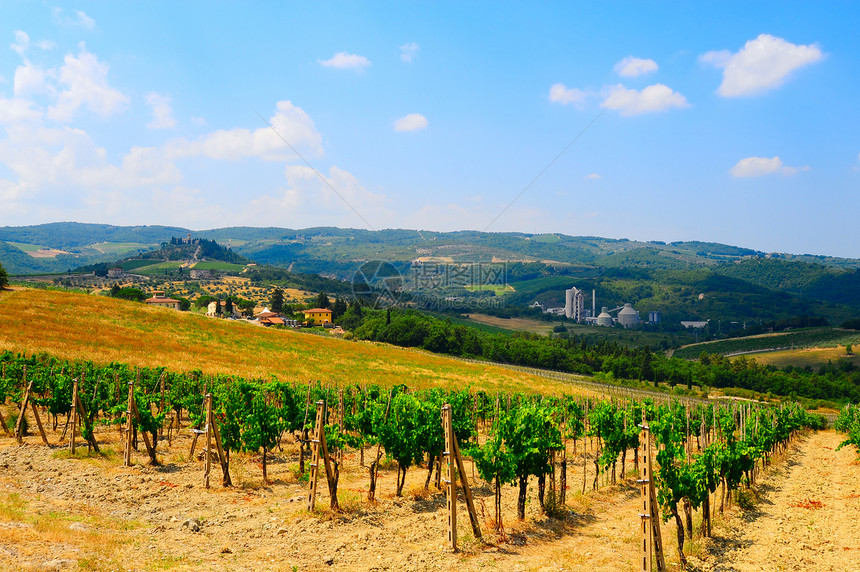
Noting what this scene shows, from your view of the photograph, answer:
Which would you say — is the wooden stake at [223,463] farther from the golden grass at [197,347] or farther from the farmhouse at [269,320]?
the farmhouse at [269,320]

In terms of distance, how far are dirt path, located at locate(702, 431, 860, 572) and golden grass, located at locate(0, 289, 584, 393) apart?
31382 mm

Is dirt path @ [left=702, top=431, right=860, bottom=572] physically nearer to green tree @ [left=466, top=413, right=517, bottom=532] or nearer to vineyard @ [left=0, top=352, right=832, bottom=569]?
vineyard @ [left=0, top=352, right=832, bottom=569]

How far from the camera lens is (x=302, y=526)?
13.8 metres

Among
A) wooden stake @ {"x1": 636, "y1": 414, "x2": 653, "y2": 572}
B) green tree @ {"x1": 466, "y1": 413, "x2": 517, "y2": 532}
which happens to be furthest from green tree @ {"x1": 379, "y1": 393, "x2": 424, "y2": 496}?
wooden stake @ {"x1": 636, "y1": 414, "x2": 653, "y2": 572}

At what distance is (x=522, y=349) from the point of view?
349 ft

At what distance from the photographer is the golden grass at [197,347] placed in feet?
151

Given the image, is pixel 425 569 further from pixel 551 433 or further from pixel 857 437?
pixel 857 437

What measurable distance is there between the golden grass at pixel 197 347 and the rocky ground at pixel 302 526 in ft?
91.2

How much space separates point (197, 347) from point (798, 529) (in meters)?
53.4

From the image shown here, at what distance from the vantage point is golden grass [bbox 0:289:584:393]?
46.0 m

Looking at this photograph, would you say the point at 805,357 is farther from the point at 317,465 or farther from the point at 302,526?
the point at 302,526

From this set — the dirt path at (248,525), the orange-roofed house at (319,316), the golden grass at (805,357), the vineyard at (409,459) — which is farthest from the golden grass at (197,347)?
the golden grass at (805,357)

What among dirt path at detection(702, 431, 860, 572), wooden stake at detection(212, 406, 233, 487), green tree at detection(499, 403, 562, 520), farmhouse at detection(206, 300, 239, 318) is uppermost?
green tree at detection(499, 403, 562, 520)

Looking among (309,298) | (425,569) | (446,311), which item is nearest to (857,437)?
(425,569)
